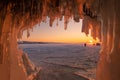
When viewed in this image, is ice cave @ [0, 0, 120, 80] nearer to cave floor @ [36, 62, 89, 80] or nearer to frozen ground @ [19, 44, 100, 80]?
cave floor @ [36, 62, 89, 80]

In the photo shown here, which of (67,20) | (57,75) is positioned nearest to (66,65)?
(57,75)

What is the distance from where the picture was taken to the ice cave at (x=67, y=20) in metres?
6.00

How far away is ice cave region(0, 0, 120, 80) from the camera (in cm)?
600

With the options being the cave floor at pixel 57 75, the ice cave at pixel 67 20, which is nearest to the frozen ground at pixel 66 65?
the cave floor at pixel 57 75

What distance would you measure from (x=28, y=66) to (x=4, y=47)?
933 cm

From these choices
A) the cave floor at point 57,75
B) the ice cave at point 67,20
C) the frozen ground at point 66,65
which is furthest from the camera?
the frozen ground at point 66,65

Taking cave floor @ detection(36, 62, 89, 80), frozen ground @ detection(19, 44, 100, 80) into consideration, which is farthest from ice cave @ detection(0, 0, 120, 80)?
frozen ground @ detection(19, 44, 100, 80)

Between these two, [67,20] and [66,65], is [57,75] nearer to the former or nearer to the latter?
[67,20]

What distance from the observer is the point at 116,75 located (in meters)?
5.59

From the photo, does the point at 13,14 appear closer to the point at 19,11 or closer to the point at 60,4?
the point at 19,11

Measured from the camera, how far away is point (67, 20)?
10914mm

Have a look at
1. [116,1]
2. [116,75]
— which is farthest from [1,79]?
[116,1]

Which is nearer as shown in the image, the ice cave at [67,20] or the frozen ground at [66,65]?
the ice cave at [67,20]

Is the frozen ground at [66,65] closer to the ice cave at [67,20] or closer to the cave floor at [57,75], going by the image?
the cave floor at [57,75]
